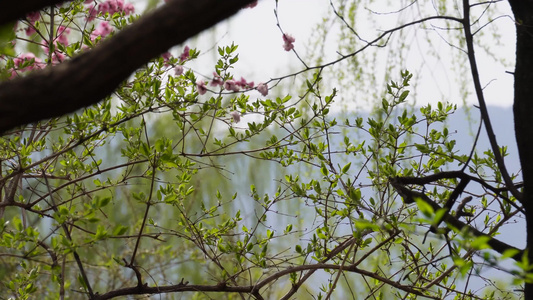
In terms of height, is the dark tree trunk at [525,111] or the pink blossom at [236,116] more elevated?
the pink blossom at [236,116]

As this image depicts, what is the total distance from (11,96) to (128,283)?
2889 millimetres

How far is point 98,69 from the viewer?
562 mm

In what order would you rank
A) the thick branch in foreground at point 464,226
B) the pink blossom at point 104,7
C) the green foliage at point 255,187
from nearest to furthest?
the thick branch in foreground at point 464,226 → the green foliage at point 255,187 → the pink blossom at point 104,7

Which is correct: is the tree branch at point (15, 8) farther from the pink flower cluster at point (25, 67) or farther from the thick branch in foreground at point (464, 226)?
the pink flower cluster at point (25, 67)

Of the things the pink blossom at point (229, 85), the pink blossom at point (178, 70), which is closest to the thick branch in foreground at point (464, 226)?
the pink blossom at point (229, 85)

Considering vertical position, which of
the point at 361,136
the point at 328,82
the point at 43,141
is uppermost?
the point at 328,82

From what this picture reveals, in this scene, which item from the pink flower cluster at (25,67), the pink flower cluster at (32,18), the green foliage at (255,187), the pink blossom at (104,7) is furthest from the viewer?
the pink blossom at (104,7)

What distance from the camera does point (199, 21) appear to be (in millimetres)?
591

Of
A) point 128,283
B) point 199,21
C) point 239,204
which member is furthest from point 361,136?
point 199,21

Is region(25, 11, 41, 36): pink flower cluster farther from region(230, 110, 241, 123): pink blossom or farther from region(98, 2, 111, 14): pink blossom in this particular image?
region(230, 110, 241, 123): pink blossom


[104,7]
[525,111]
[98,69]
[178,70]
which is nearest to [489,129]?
[525,111]

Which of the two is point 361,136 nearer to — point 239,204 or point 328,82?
point 328,82

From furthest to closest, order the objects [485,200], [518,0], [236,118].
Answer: [236,118] < [485,200] < [518,0]

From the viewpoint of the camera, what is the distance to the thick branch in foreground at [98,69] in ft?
1.84
